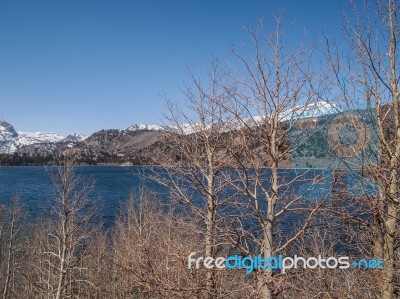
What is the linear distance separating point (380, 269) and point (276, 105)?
4.68 metres

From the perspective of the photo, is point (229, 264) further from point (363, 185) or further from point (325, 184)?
point (363, 185)

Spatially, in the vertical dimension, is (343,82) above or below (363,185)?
above

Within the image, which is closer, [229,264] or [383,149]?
[383,149]

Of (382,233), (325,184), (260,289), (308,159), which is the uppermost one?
(308,159)

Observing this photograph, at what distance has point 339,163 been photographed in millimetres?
9570

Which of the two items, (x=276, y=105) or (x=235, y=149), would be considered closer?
(x=276, y=105)

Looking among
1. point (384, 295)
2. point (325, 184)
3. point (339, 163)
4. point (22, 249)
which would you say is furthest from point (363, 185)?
point (22, 249)

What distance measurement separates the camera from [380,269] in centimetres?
922

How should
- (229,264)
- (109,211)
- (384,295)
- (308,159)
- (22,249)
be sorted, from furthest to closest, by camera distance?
(109,211), (22,249), (229,264), (308,159), (384,295)

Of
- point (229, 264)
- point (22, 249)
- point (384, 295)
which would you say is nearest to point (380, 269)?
point (384, 295)

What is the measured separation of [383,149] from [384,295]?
129 inches

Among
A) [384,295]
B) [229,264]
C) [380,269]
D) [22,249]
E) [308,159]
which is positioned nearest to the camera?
[384,295]

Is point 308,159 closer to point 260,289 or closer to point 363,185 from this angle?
point 363,185

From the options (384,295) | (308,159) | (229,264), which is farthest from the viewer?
(229,264)
